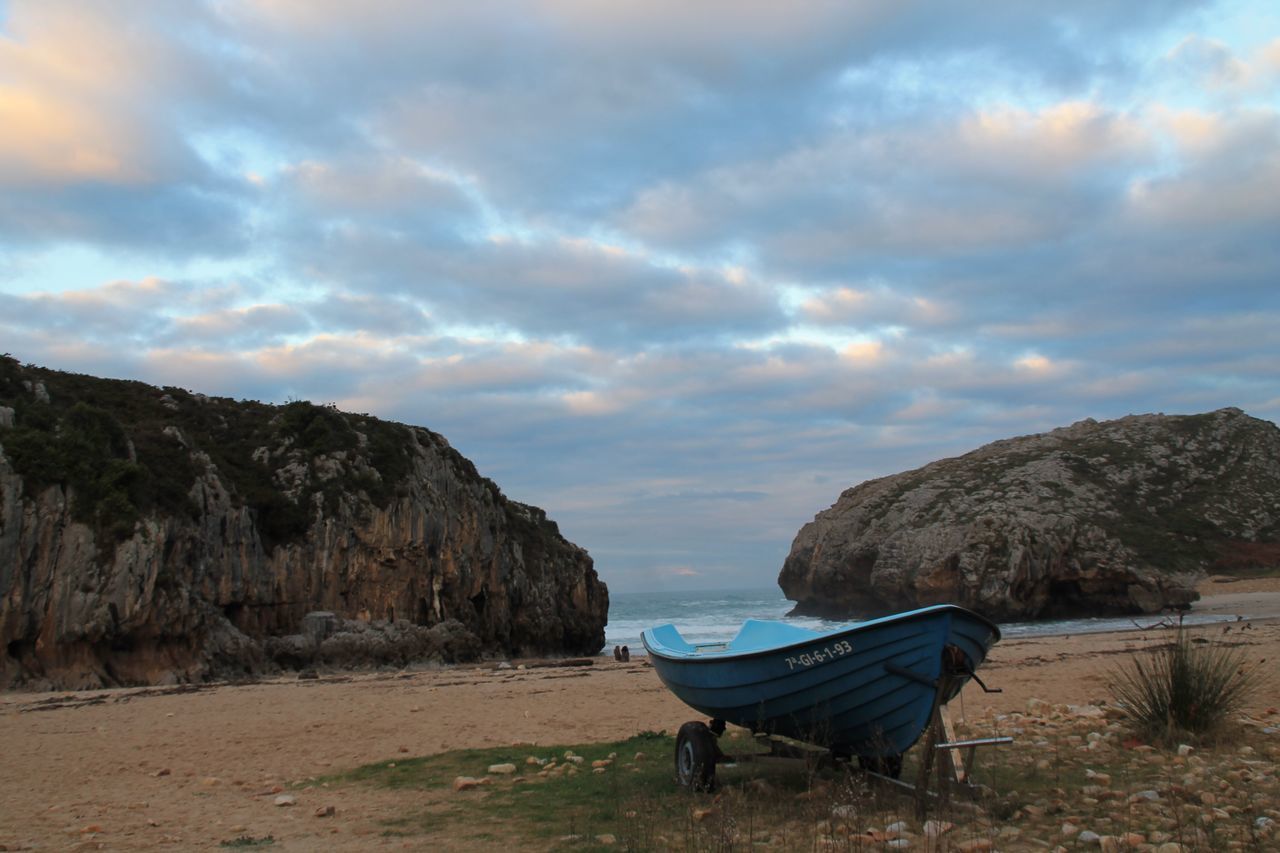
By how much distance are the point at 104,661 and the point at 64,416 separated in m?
8.07

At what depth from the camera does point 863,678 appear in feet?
24.6

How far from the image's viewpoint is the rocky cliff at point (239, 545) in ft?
81.6

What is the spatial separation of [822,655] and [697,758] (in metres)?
1.70

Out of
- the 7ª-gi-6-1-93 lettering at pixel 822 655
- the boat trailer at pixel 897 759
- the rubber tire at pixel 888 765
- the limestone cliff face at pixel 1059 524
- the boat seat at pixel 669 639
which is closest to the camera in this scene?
the boat trailer at pixel 897 759

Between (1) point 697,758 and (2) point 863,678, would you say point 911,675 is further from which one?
(1) point 697,758

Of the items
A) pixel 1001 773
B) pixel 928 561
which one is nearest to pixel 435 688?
pixel 1001 773

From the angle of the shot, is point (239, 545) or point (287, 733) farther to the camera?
point (239, 545)

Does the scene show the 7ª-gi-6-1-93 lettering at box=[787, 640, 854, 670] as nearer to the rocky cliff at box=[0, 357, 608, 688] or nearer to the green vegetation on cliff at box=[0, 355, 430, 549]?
the rocky cliff at box=[0, 357, 608, 688]

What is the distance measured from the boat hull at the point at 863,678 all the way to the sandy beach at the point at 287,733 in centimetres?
333

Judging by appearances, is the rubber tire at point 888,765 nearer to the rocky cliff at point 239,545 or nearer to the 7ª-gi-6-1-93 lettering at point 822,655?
the 7ª-gi-6-1-93 lettering at point 822,655

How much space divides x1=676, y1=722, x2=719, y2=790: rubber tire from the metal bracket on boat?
6.44 ft

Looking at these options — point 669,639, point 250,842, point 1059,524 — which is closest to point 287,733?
point 669,639

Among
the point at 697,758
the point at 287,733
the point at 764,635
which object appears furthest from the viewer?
the point at 287,733

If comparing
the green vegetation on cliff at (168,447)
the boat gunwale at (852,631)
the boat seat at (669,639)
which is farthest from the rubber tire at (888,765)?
the green vegetation on cliff at (168,447)
